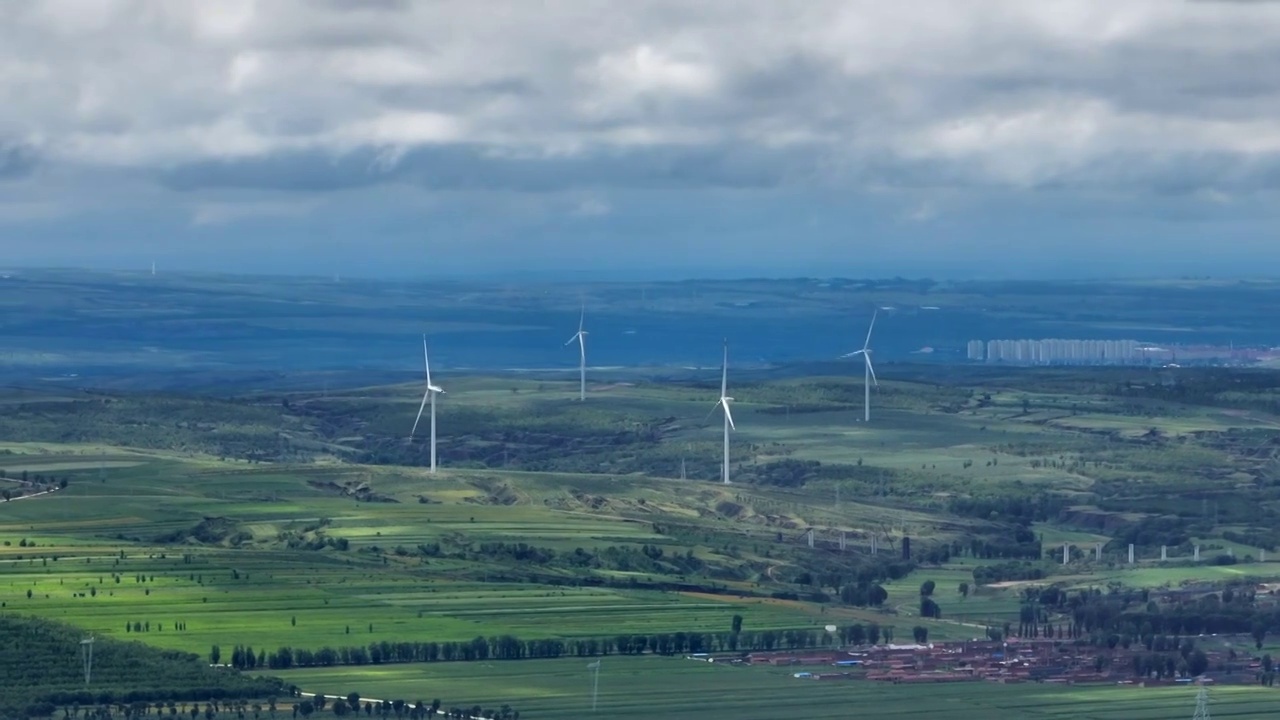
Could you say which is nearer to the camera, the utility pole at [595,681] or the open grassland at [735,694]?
the open grassland at [735,694]

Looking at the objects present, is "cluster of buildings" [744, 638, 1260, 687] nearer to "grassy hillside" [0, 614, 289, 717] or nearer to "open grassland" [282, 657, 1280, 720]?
"open grassland" [282, 657, 1280, 720]

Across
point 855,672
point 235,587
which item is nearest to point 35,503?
point 235,587

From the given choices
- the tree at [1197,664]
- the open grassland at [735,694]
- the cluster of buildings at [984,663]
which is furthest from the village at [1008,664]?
the open grassland at [735,694]

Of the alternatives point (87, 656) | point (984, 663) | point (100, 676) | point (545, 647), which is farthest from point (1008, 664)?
point (87, 656)

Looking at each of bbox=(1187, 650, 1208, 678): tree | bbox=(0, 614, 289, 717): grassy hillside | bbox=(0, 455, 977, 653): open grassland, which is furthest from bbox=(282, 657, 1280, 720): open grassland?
bbox=(0, 455, 977, 653): open grassland

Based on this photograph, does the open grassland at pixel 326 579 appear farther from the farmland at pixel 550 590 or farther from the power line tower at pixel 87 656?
the power line tower at pixel 87 656
